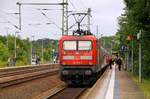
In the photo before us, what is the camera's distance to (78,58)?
31.0m

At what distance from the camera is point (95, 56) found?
31.2 metres

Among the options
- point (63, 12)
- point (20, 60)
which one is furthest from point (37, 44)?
point (63, 12)

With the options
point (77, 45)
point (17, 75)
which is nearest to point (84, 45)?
point (77, 45)

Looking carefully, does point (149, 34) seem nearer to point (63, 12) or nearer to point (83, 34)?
point (83, 34)

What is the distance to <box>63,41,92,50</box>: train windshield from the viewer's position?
3134 centimetres

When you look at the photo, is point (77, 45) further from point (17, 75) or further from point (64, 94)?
point (17, 75)

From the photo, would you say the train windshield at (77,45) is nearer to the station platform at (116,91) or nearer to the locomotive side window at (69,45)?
the locomotive side window at (69,45)

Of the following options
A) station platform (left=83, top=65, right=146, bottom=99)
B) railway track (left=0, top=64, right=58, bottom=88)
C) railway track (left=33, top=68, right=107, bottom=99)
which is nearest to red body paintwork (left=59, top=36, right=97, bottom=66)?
station platform (left=83, top=65, right=146, bottom=99)

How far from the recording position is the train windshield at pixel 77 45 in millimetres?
31344

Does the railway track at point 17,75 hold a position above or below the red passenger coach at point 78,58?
below

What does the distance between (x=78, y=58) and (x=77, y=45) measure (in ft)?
3.00

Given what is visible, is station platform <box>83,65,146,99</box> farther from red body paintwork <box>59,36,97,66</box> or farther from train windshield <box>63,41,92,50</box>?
train windshield <box>63,41,92,50</box>

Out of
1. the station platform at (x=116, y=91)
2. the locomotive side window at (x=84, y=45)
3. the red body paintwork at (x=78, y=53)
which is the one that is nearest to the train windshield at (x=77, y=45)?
the locomotive side window at (x=84, y=45)

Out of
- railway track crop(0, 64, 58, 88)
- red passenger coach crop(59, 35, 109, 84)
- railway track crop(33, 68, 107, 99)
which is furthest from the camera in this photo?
railway track crop(0, 64, 58, 88)
